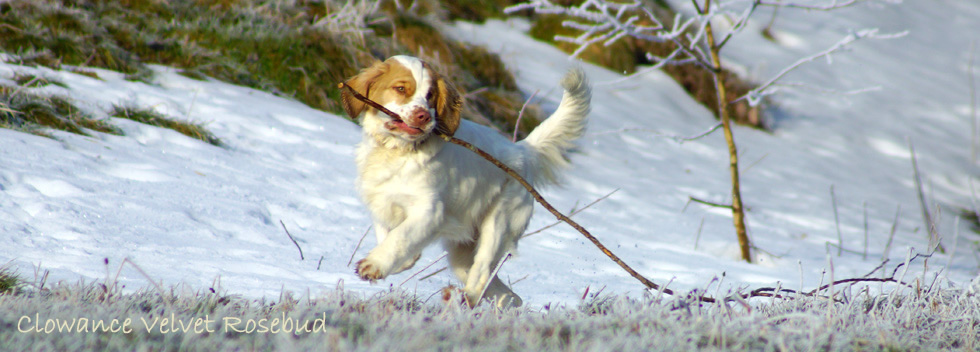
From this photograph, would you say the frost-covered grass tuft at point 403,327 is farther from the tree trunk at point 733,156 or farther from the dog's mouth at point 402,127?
the tree trunk at point 733,156

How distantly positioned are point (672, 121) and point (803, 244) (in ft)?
9.18

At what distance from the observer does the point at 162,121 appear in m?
4.25

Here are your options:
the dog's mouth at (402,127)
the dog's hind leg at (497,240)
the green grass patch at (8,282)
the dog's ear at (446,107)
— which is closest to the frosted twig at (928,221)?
the dog's hind leg at (497,240)

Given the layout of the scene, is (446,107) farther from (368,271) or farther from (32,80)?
(32,80)

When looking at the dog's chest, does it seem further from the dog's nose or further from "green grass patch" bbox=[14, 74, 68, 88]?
"green grass patch" bbox=[14, 74, 68, 88]

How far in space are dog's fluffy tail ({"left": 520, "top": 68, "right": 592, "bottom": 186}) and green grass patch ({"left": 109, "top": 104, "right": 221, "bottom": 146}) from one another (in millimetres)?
2161

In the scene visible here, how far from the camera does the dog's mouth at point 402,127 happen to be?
225 centimetres

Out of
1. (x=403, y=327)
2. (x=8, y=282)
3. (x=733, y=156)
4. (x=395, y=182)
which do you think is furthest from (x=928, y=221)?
(x=8, y=282)

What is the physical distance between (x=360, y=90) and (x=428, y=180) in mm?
418

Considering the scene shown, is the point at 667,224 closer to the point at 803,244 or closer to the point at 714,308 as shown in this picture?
the point at 803,244

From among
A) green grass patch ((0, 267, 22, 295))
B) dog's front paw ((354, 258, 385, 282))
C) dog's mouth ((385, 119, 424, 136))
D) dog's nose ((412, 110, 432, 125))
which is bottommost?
dog's front paw ((354, 258, 385, 282))

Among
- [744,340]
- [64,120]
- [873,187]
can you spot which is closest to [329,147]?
[64,120]

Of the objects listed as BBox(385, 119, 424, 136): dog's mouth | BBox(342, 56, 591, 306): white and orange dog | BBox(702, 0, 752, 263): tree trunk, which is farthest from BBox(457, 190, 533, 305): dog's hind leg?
BBox(702, 0, 752, 263): tree trunk

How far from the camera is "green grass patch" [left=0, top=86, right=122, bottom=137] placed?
3.65 meters
